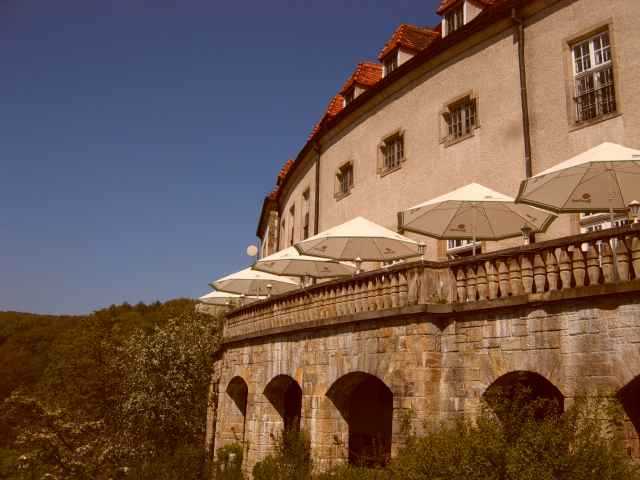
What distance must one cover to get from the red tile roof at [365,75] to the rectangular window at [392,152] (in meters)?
3.65

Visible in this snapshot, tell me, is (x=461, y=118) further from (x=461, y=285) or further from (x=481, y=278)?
(x=481, y=278)

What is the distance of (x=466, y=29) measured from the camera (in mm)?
17203

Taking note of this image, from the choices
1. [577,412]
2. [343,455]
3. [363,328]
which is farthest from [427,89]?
[577,412]

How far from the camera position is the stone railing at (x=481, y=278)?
8492 millimetres

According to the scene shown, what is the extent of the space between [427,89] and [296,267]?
658 centimetres

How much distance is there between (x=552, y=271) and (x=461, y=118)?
30.3ft

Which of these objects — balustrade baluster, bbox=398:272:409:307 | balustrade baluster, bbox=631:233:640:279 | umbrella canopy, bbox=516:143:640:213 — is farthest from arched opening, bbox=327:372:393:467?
balustrade baluster, bbox=631:233:640:279

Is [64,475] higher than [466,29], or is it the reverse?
[466,29]

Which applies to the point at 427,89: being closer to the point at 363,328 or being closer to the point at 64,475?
the point at 363,328

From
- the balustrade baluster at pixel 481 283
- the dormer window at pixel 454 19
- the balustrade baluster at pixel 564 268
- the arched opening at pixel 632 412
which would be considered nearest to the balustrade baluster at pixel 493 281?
the balustrade baluster at pixel 481 283

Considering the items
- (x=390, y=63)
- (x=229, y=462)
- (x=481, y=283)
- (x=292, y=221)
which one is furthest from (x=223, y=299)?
(x=481, y=283)

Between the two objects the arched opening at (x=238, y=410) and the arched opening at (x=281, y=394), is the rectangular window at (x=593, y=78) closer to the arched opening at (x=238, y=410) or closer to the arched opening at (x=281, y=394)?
the arched opening at (x=281, y=394)

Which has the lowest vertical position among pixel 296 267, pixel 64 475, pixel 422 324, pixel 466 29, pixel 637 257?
pixel 64 475

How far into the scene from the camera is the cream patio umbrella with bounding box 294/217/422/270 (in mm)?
14969
